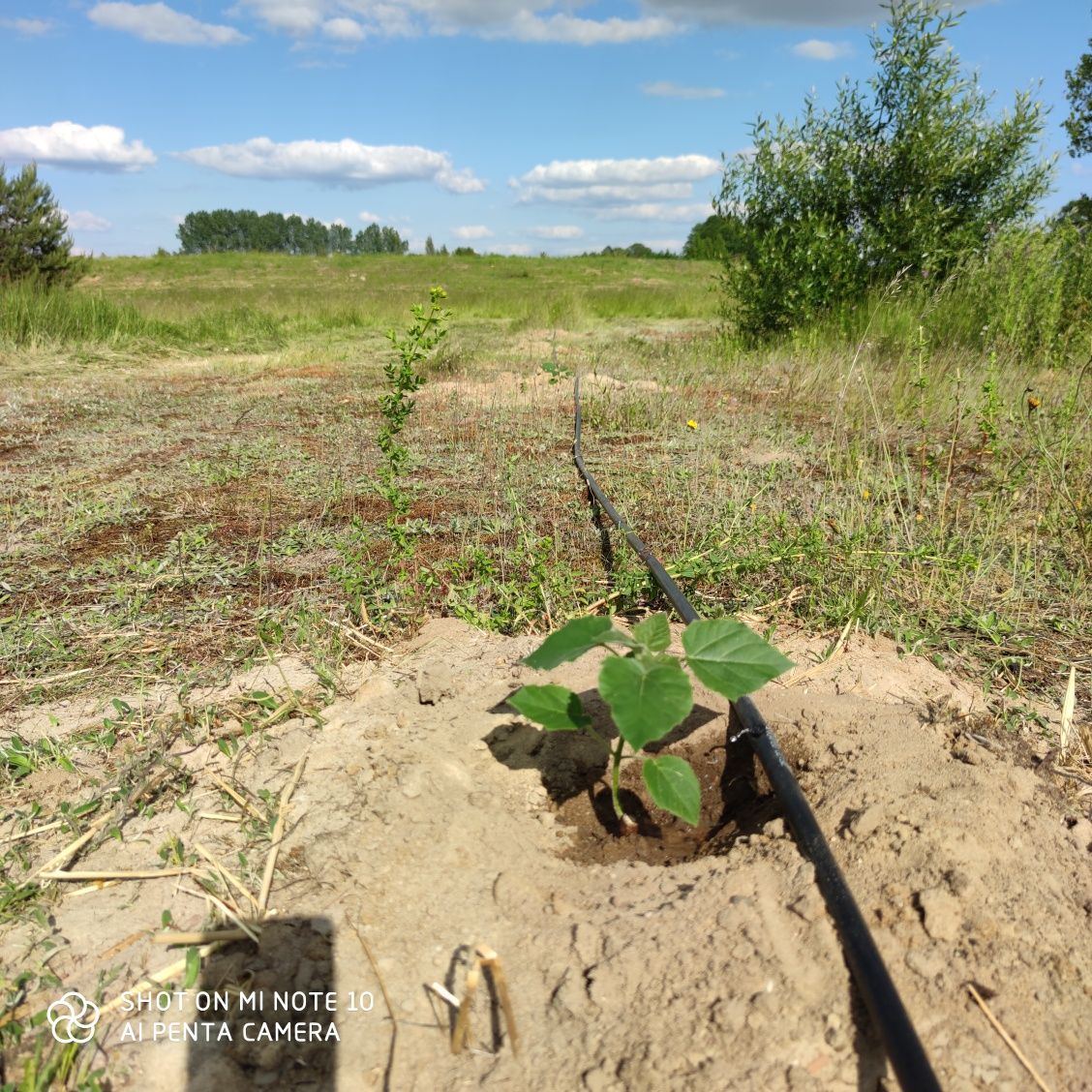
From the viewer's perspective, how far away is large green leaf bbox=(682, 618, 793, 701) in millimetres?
1447

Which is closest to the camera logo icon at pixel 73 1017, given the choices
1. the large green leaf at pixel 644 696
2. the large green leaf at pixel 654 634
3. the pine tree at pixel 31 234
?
the large green leaf at pixel 644 696

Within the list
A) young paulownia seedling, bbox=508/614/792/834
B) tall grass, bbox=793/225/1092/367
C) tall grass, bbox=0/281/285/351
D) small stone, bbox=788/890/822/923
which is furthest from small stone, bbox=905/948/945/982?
tall grass, bbox=0/281/285/351

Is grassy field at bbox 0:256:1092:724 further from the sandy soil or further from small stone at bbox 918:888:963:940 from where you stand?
small stone at bbox 918:888:963:940

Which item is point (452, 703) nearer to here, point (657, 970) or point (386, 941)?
point (386, 941)

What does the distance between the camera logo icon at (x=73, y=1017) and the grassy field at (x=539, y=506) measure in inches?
43.7

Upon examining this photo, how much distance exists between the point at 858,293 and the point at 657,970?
8127 mm

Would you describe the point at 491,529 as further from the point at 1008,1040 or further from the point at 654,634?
the point at 1008,1040

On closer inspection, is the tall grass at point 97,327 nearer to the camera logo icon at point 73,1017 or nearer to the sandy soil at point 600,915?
the sandy soil at point 600,915

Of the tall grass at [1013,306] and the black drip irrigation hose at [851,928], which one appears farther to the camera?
the tall grass at [1013,306]

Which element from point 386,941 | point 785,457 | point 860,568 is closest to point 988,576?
point 860,568

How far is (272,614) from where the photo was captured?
105 inches

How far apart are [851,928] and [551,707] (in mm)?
651

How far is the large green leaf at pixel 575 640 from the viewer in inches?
57.9

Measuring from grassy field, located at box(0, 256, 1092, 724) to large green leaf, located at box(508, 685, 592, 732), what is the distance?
2.96 ft
